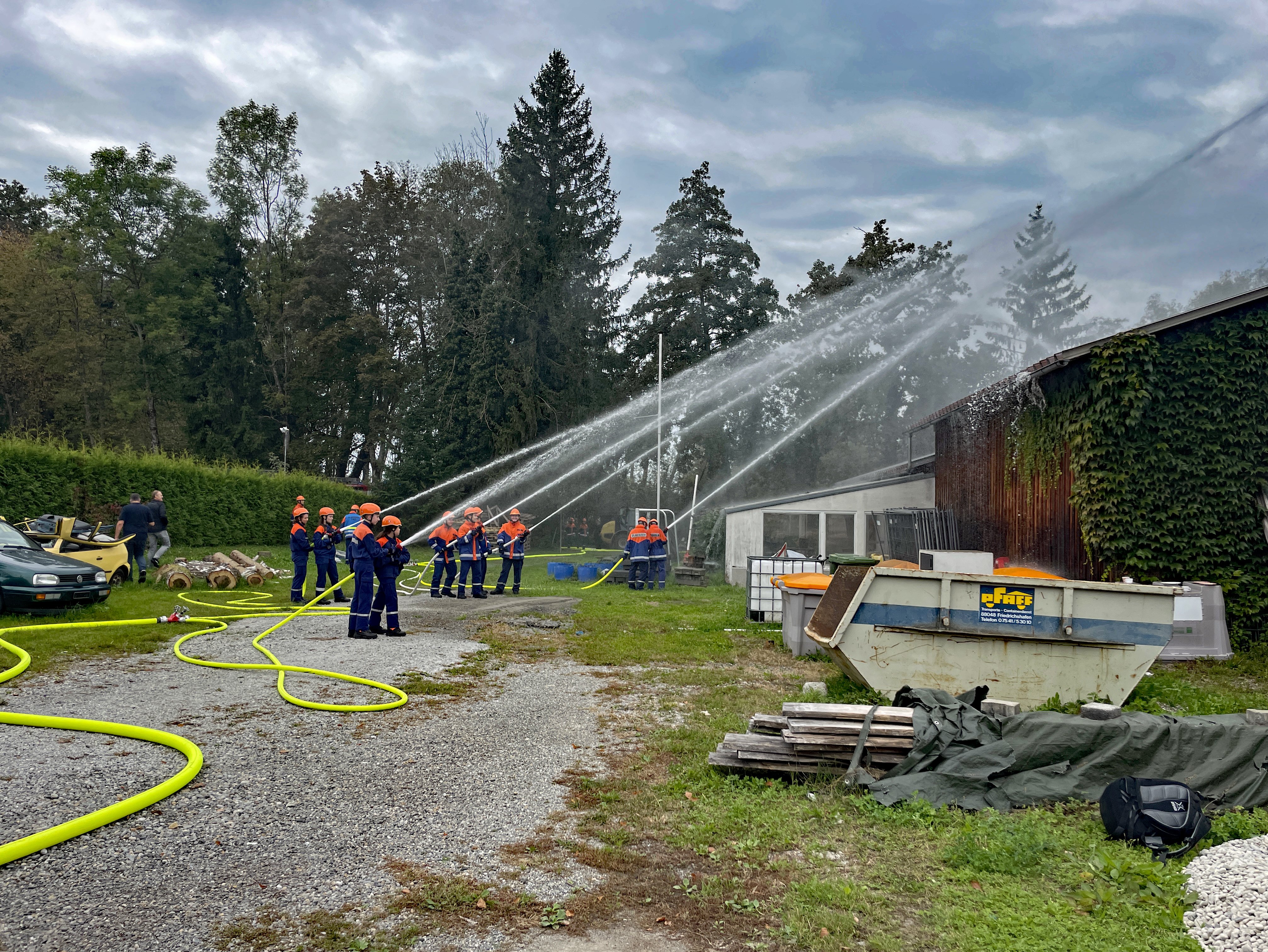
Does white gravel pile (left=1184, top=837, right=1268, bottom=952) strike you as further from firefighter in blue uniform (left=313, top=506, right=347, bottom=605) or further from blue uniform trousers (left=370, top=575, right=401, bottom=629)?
firefighter in blue uniform (left=313, top=506, right=347, bottom=605)

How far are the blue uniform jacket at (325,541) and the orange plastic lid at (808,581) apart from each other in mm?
8032

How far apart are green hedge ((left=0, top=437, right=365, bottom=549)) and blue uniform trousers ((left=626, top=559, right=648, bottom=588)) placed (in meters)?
13.8

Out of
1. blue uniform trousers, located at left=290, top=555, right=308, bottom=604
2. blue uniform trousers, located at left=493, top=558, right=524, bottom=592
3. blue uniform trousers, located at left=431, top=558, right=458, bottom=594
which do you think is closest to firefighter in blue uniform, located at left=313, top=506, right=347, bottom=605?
blue uniform trousers, located at left=290, top=555, right=308, bottom=604

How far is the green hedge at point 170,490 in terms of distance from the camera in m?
19.9

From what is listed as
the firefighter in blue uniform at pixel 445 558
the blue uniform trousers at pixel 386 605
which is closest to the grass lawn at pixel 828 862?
the blue uniform trousers at pixel 386 605

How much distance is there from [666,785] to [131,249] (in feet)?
167

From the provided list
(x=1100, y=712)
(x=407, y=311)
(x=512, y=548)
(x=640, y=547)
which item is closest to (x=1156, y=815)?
(x=1100, y=712)

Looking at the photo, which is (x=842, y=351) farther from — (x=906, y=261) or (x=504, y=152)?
(x=504, y=152)

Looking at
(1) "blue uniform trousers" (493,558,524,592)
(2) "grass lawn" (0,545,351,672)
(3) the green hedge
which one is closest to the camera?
(2) "grass lawn" (0,545,351,672)

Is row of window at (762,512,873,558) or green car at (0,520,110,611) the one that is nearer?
green car at (0,520,110,611)

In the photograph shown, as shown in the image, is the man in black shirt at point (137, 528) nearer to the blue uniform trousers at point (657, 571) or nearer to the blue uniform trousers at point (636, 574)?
the blue uniform trousers at point (636, 574)

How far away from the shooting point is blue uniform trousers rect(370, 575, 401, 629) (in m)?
12.3

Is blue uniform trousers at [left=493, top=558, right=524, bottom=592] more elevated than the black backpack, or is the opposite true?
blue uniform trousers at [left=493, top=558, right=524, bottom=592]

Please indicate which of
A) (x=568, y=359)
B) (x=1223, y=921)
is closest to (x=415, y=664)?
(x=1223, y=921)
